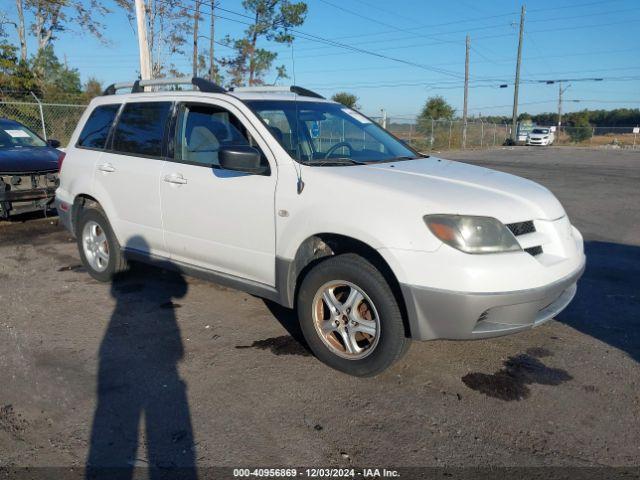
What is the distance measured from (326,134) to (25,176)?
560 centimetres

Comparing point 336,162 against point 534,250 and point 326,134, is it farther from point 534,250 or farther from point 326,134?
point 534,250

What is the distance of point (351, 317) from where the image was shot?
3.43 metres

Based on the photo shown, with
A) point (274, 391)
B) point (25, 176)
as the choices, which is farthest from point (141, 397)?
point (25, 176)

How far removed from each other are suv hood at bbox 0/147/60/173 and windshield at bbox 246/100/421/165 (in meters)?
5.36

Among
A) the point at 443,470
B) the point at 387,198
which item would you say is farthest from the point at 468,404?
the point at 387,198

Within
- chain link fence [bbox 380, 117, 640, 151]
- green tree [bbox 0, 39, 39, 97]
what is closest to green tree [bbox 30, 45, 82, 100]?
green tree [bbox 0, 39, 39, 97]

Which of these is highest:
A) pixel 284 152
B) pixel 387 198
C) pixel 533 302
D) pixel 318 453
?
pixel 284 152

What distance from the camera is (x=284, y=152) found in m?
3.75

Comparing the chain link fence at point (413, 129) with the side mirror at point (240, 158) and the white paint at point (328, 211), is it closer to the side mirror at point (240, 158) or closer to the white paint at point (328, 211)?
the white paint at point (328, 211)

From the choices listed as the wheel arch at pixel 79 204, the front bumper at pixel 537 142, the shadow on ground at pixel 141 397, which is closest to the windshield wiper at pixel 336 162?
the shadow on ground at pixel 141 397

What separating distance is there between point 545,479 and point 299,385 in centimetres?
152

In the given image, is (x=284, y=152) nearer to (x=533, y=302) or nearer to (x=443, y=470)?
(x=533, y=302)

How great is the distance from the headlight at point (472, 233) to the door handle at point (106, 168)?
3242 millimetres

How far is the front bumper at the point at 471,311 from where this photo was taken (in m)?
2.99
